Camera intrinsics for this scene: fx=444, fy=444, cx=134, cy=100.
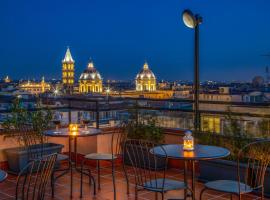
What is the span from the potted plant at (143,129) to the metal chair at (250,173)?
1.74 metres

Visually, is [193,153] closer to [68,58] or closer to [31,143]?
[31,143]

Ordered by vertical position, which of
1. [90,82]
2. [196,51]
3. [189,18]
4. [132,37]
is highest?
[132,37]

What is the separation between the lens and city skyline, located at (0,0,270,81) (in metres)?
40.5

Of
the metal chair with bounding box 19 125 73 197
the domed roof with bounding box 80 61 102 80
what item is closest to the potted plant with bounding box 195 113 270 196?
the metal chair with bounding box 19 125 73 197

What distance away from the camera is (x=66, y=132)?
5.52 meters

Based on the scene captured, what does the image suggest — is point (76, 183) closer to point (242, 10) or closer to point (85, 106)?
point (85, 106)

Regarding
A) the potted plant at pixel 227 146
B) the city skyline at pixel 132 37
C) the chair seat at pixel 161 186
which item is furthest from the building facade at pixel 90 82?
the chair seat at pixel 161 186

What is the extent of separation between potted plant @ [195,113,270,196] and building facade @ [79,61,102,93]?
A: 391 ft

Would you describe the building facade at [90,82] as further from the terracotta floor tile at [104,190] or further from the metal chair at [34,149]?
the terracotta floor tile at [104,190]

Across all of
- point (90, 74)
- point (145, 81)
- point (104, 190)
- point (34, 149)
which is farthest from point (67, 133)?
point (90, 74)

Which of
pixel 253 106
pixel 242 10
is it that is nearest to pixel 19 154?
pixel 253 106

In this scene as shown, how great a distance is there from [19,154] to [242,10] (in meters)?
34.6

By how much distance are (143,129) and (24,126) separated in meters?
1.87

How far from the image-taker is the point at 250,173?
204 inches
